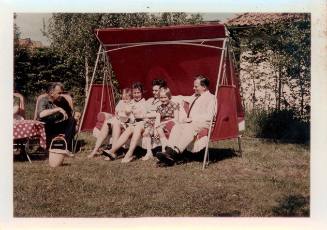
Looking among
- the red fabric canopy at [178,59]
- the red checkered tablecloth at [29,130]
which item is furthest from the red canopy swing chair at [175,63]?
the red checkered tablecloth at [29,130]

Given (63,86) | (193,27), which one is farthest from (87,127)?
(193,27)

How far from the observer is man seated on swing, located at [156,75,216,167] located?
5.83 m

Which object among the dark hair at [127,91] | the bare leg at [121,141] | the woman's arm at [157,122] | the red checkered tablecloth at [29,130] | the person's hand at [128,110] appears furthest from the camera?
the dark hair at [127,91]

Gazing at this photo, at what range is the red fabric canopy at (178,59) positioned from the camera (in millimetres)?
5828

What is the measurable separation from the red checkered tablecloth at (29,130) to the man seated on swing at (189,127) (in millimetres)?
1081

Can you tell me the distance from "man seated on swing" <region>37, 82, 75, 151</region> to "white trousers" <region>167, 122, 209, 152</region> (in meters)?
0.95

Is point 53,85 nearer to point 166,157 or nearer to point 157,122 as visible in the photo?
point 157,122

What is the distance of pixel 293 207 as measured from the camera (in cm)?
541

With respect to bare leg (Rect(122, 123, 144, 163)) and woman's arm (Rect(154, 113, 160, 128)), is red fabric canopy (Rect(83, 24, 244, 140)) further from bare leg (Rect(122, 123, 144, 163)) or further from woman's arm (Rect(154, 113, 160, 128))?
bare leg (Rect(122, 123, 144, 163))

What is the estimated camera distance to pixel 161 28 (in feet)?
18.9

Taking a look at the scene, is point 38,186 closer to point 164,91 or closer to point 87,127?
point 87,127

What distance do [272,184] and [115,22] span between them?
1972 millimetres

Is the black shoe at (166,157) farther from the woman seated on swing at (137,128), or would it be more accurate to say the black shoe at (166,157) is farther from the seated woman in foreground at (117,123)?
the seated woman in foreground at (117,123)

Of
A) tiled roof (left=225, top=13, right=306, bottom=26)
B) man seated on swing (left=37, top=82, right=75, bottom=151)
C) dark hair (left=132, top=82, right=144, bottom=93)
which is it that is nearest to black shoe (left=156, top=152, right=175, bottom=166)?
man seated on swing (left=37, top=82, right=75, bottom=151)
